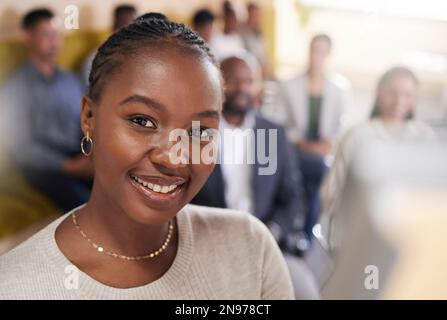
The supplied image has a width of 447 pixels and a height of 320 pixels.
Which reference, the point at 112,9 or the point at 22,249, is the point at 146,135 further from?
the point at 112,9

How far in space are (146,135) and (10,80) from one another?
38 centimetres

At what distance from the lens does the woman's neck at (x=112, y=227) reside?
1.70 ft

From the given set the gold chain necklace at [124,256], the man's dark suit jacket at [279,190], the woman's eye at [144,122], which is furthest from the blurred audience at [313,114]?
the woman's eye at [144,122]

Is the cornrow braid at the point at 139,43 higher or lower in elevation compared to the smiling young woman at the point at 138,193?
higher

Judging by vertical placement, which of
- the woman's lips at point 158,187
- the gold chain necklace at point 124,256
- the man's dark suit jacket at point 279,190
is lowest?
the man's dark suit jacket at point 279,190

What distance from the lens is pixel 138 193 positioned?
48 centimetres

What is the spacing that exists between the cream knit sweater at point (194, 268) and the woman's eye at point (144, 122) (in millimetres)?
141

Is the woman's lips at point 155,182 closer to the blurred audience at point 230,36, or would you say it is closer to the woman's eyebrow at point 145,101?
the woman's eyebrow at point 145,101

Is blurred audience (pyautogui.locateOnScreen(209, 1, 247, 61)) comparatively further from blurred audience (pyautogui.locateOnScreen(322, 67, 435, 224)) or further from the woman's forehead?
the woman's forehead

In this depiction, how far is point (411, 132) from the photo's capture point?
75cm

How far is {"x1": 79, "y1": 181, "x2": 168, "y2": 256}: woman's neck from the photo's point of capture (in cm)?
52

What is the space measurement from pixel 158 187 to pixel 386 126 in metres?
0.41

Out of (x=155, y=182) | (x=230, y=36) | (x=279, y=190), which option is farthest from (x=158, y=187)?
(x=230, y=36)

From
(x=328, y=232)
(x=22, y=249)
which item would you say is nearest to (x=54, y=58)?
(x=22, y=249)
